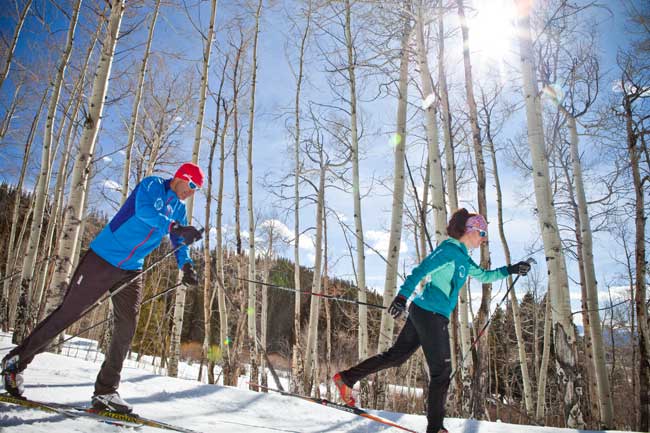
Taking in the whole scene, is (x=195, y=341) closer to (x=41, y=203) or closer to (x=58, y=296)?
(x=41, y=203)

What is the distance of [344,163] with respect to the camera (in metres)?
11.5

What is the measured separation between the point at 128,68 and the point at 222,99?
103 inches

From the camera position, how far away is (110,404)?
2463mm

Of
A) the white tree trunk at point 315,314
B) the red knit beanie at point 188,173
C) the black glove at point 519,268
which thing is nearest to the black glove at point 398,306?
the black glove at point 519,268

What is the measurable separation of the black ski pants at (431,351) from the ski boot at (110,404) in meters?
1.91

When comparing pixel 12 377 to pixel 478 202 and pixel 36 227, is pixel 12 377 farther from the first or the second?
pixel 36 227

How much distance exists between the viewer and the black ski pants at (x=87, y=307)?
2.57m

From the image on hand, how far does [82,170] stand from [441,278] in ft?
18.2

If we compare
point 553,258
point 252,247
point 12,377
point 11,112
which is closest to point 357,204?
point 252,247

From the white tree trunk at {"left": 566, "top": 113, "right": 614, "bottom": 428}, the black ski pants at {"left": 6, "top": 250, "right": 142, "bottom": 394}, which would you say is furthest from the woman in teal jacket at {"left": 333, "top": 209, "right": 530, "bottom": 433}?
the white tree trunk at {"left": 566, "top": 113, "right": 614, "bottom": 428}

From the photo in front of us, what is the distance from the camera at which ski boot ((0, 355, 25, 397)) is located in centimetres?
249

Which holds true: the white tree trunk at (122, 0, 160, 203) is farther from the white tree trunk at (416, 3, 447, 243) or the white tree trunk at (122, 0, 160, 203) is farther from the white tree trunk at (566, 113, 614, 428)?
the white tree trunk at (566, 113, 614, 428)

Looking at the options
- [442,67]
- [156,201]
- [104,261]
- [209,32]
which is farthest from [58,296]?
[442,67]

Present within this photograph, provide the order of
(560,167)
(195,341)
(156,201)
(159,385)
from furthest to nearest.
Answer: (195,341)
(560,167)
(159,385)
(156,201)
